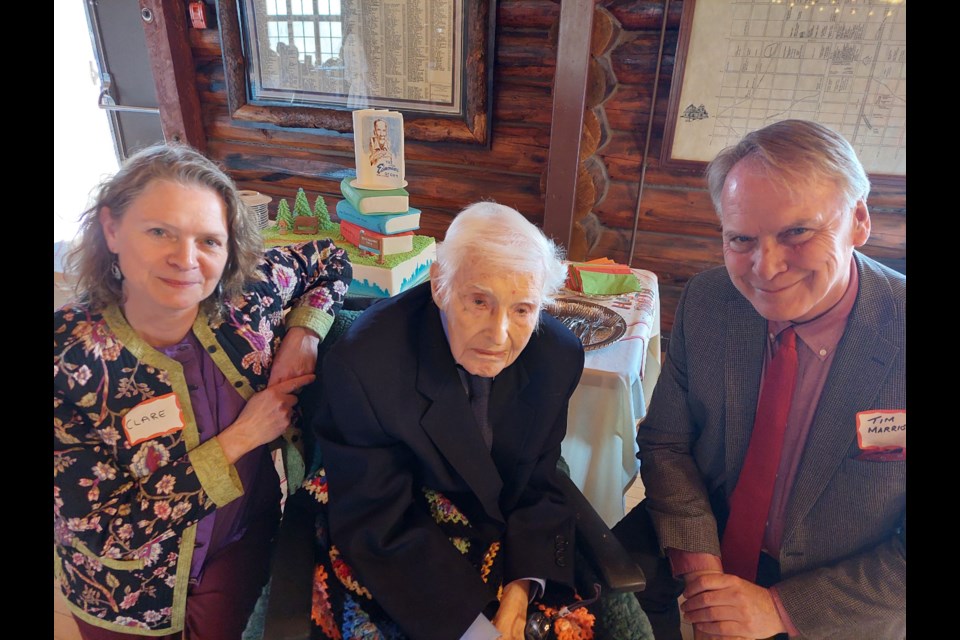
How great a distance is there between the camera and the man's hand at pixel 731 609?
1207 millimetres

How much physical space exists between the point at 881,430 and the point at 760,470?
0.26 metres

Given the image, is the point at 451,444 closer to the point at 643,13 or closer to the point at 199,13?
the point at 643,13

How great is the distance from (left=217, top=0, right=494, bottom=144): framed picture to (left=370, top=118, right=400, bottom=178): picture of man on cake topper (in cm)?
139

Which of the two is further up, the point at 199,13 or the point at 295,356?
the point at 199,13

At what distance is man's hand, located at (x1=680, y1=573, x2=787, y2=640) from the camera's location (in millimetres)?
1207

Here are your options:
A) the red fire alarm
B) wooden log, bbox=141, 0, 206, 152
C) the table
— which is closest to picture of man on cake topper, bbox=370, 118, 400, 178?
the table

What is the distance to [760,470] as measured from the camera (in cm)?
128

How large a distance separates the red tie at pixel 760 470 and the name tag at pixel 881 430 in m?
0.15

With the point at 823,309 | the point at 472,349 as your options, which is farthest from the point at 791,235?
the point at 472,349

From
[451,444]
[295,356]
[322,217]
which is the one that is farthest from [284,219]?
[451,444]

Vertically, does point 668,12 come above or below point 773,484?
above
